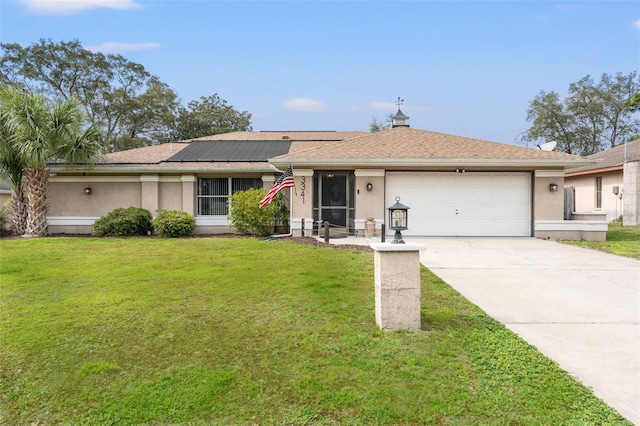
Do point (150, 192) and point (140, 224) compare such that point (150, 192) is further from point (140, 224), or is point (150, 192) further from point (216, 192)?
point (216, 192)

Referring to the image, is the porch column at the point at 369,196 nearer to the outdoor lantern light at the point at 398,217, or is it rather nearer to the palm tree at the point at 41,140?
the outdoor lantern light at the point at 398,217

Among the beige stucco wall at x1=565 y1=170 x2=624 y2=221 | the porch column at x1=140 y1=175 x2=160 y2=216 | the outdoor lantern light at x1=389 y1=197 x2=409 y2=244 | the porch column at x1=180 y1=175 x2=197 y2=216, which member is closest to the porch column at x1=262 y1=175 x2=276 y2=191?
the porch column at x1=180 y1=175 x2=197 y2=216

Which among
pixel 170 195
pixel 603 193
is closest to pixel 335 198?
pixel 170 195

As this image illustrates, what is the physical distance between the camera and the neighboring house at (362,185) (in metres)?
14.2

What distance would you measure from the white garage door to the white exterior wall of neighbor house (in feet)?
29.9

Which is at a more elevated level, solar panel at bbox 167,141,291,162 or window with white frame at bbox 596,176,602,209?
solar panel at bbox 167,141,291,162

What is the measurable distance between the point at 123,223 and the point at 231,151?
5540 mm

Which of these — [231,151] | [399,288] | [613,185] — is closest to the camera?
[399,288]

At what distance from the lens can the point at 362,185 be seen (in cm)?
1432

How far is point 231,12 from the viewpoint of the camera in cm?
1159

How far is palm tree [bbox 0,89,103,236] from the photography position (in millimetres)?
13211

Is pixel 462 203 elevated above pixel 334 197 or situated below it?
below

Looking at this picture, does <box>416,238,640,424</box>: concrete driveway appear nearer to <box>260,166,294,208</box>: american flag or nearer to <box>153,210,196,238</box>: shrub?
<box>260,166,294,208</box>: american flag

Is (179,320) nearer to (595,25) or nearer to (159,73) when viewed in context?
(595,25)
